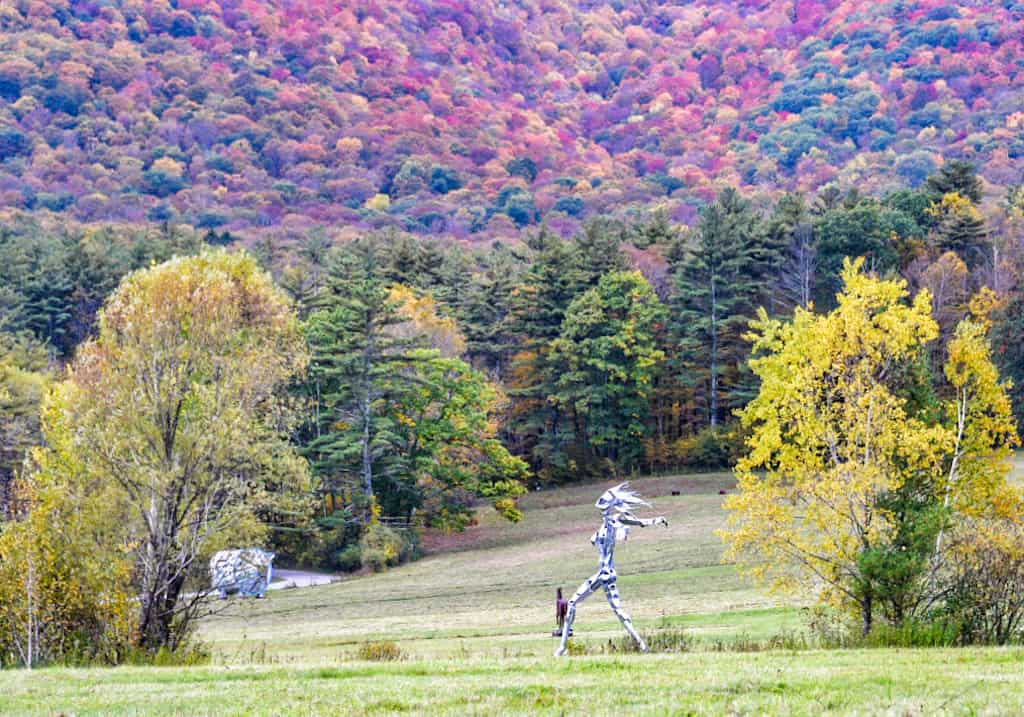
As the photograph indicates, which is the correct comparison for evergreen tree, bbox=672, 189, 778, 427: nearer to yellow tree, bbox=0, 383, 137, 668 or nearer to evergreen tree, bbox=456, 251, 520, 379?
evergreen tree, bbox=456, 251, 520, 379

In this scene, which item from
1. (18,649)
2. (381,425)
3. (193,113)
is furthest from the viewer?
(193,113)

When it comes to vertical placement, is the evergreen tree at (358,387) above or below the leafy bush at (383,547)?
above

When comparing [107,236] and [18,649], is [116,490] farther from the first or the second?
[107,236]

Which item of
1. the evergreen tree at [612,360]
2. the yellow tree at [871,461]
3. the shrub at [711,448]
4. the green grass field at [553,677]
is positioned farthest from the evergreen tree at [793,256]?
the yellow tree at [871,461]

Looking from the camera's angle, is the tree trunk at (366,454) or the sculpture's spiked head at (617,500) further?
the tree trunk at (366,454)

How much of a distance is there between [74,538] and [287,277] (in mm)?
52178

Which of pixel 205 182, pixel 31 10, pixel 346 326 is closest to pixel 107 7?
pixel 31 10

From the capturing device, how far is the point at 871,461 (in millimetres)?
21578

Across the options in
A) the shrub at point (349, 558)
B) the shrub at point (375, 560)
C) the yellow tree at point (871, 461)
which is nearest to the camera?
the yellow tree at point (871, 461)

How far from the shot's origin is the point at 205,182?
166 m

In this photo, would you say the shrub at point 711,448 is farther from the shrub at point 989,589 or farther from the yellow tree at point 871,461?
the shrub at point 989,589

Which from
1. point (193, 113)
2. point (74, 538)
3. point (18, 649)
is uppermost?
point (193, 113)

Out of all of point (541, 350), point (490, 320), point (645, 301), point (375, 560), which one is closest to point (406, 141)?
point (490, 320)

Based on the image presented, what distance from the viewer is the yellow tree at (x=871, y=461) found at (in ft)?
66.9
